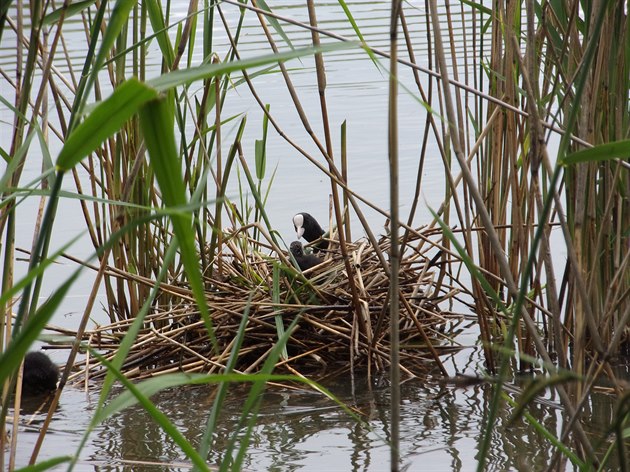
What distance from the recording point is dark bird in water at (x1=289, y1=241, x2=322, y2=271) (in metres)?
3.46

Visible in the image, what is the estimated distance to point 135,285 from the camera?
10.6 ft

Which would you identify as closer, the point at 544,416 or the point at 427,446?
the point at 427,446

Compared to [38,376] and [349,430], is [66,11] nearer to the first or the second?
[349,430]

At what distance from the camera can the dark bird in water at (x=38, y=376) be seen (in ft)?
9.31

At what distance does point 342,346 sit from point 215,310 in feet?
1.52

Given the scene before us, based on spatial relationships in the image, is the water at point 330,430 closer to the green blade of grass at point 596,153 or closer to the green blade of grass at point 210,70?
the green blade of grass at point 596,153

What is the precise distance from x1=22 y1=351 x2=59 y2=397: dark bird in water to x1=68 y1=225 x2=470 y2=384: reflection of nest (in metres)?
0.15

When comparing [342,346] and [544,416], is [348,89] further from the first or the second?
[544,416]

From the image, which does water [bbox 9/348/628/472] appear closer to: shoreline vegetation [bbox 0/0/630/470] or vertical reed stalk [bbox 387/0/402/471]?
shoreline vegetation [bbox 0/0/630/470]

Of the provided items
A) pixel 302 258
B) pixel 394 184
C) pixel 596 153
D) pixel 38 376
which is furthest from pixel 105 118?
pixel 302 258

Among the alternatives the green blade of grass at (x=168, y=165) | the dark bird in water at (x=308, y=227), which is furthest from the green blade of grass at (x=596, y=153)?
the dark bird in water at (x=308, y=227)

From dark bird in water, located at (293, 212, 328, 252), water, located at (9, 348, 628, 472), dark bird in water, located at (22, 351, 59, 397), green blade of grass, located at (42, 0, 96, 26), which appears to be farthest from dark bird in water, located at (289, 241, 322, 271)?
green blade of grass, located at (42, 0, 96, 26)

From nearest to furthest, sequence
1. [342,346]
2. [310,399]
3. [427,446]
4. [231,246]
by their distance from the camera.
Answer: [427,446] < [310,399] < [342,346] < [231,246]

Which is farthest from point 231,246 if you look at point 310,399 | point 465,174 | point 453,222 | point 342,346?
point 465,174
